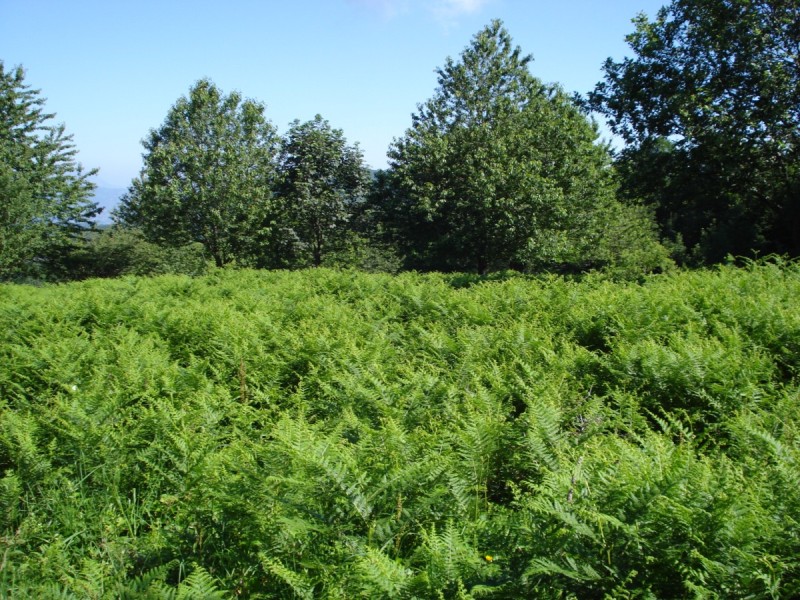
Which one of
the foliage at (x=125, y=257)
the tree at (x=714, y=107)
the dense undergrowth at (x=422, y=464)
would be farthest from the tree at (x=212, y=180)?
the dense undergrowth at (x=422, y=464)

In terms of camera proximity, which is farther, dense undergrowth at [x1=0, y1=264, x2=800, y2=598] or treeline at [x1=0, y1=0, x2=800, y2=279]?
treeline at [x1=0, y1=0, x2=800, y2=279]

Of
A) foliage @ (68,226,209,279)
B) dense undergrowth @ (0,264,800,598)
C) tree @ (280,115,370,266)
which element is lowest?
dense undergrowth @ (0,264,800,598)

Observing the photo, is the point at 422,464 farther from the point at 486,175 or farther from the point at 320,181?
the point at 320,181

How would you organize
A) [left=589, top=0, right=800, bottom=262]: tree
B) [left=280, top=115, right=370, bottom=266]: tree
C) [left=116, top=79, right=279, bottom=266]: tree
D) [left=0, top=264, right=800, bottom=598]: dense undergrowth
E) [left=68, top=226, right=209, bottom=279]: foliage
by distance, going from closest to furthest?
[left=0, top=264, right=800, bottom=598]: dense undergrowth, [left=589, top=0, right=800, bottom=262]: tree, [left=116, top=79, right=279, bottom=266]: tree, [left=280, top=115, right=370, bottom=266]: tree, [left=68, top=226, right=209, bottom=279]: foliage

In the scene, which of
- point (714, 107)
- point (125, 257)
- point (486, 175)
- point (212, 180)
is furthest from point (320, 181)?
point (714, 107)

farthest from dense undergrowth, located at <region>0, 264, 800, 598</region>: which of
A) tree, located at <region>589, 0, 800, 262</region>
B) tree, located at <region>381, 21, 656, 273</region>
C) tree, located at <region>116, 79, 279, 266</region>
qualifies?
tree, located at <region>116, 79, 279, 266</region>

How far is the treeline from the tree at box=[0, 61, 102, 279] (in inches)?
5.8

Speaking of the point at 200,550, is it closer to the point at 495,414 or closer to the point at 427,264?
the point at 495,414

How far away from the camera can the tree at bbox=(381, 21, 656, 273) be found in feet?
75.7

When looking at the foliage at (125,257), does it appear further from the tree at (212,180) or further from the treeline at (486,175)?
the tree at (212,180)

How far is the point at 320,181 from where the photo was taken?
98.1 feet

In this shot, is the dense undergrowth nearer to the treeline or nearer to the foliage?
the treeline

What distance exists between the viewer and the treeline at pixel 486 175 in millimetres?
14469

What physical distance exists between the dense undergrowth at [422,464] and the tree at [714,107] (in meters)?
10.1
